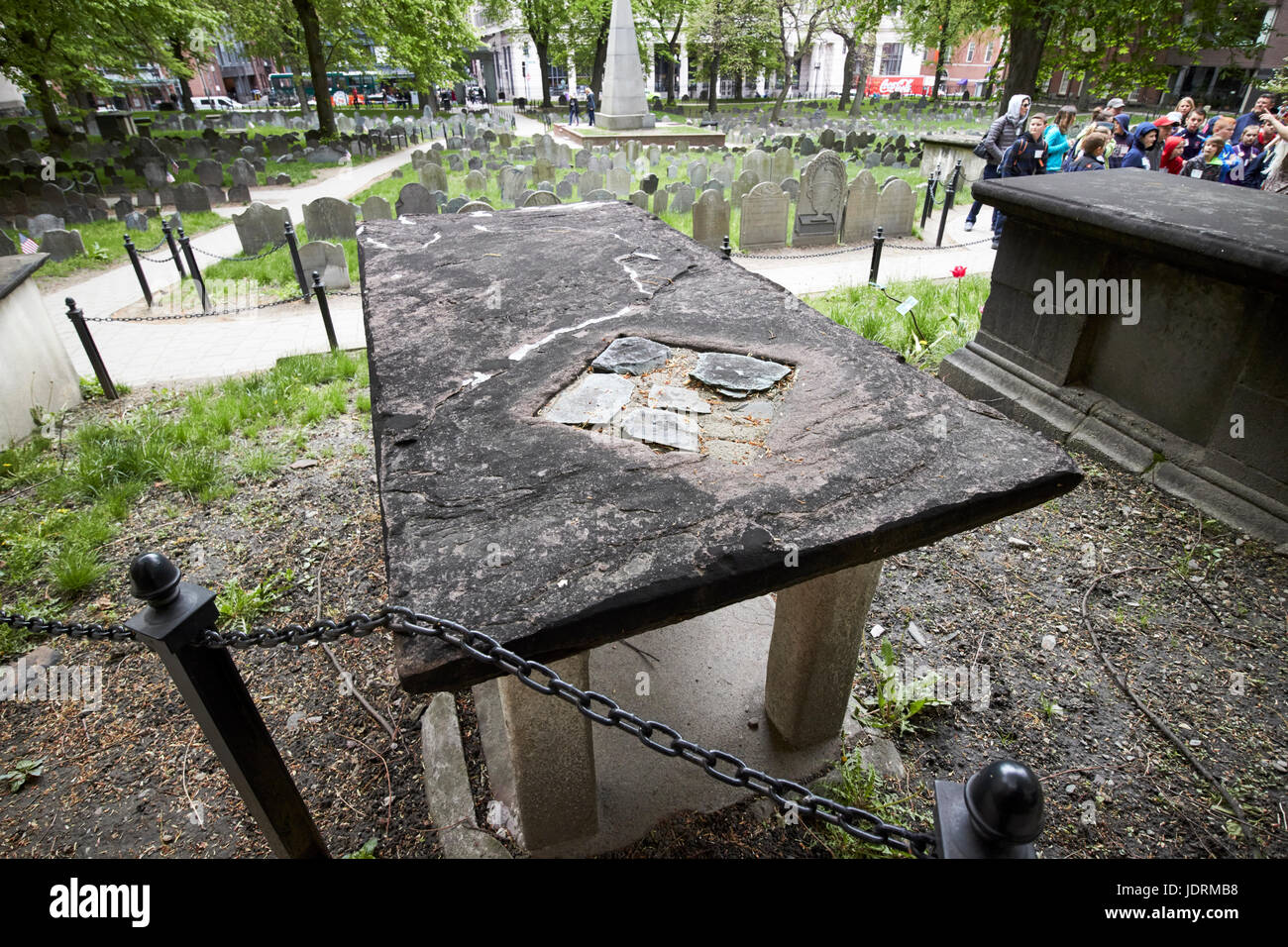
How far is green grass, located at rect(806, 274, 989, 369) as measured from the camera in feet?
18.0

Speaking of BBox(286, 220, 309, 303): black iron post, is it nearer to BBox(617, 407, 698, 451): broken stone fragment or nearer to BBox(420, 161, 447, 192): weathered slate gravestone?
BBox(420, 161, 447, 192): weathered slate gravestone

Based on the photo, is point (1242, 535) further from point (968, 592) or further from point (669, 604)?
point (669, 604)

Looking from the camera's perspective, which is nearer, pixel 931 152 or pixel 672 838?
pixel 672 838

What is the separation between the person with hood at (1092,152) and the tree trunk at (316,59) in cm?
1990

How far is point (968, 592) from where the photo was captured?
3314mm

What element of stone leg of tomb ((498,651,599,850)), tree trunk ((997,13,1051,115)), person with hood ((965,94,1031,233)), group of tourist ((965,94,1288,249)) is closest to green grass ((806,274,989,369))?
group of tourist ((965,94,1288,249))

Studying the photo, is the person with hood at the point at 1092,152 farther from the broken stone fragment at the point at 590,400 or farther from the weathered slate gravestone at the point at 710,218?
the broken stone fragment at the point at 590,400

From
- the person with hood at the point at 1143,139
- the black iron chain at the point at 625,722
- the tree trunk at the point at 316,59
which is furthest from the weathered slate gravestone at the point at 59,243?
the person with hood at the point at 1143,139

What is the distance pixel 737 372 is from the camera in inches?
87.2

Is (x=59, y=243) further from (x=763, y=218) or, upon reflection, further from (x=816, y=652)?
(x=816, y=652)

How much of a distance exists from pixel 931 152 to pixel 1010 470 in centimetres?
1616

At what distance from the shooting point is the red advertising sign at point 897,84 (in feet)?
161

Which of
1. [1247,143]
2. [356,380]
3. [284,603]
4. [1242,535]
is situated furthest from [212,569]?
[1247,143]

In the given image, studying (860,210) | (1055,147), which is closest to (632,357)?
(1055,147)
